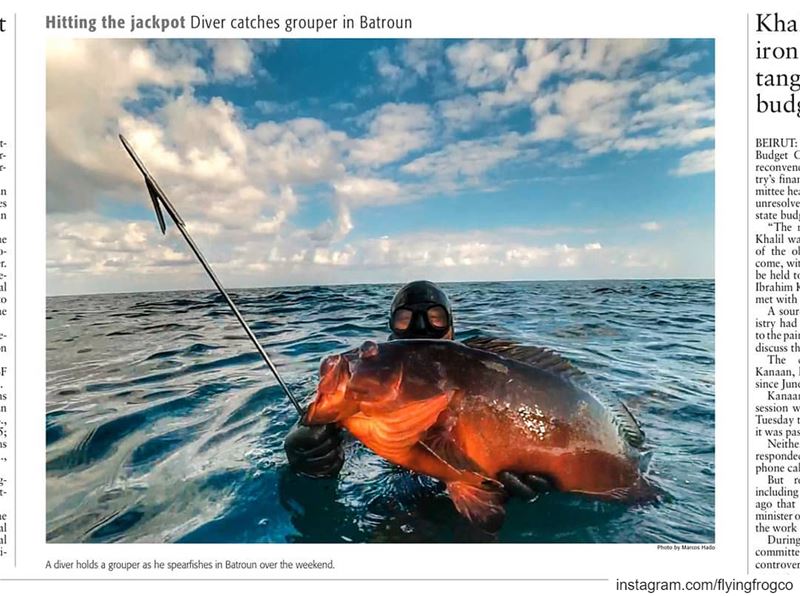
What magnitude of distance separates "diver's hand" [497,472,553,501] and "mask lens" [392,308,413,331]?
2.60 ft

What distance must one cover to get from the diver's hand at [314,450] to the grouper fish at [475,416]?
0.35 meters

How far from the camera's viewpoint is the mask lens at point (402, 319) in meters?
2.24

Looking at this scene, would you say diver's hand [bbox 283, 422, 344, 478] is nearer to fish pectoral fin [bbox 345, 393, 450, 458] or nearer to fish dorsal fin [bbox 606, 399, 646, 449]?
fish pectoral fin [bbox 345, 393, 450, 458]

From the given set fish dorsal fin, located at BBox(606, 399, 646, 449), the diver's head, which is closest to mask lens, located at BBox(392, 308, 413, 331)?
the diver's head

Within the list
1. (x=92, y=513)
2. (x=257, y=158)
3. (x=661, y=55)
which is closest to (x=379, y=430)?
(x=92, y=513)

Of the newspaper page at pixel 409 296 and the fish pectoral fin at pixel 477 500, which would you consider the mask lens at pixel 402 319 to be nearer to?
the newspaper page at pixel 409 296

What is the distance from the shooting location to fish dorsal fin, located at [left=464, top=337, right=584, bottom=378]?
181 cm

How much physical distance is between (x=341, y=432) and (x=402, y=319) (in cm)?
57

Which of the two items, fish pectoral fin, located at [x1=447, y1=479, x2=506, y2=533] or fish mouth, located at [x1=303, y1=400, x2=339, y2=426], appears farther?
fish pectoral fin, located at [x1=447, y1=479, x2=506, y2=533]

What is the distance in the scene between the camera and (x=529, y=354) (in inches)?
72.2

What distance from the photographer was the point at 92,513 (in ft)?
7.19

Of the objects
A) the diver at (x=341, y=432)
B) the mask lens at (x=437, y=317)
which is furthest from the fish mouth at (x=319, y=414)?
the mask lens at (x=437, y=317)
